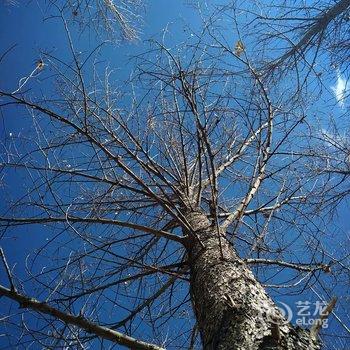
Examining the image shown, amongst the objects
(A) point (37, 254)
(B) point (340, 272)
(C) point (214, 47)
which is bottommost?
(A) point (37, 254)

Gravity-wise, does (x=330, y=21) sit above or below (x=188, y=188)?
above

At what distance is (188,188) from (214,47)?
1.25 meters

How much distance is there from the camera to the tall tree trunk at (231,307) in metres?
1.48

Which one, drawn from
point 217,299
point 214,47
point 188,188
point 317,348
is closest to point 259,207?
point 188,188

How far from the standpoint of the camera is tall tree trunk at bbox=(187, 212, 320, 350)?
4.84ft

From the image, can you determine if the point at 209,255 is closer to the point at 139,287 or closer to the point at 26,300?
the point at 26,300

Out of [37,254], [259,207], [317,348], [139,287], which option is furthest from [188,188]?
[317,348]

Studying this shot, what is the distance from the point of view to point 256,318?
1.65 meters

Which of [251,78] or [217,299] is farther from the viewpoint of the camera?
[251,78]

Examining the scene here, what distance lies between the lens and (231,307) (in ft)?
5.76

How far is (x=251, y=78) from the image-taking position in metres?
3.36

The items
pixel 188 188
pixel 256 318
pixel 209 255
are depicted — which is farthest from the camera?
pixel 188 188

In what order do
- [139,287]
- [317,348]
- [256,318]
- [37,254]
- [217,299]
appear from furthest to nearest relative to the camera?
1. [139,287]
2. [37,254]
3. [217,299]
4. [256,318]
5. [317,348]

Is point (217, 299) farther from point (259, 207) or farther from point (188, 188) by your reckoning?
point (188, 188)
